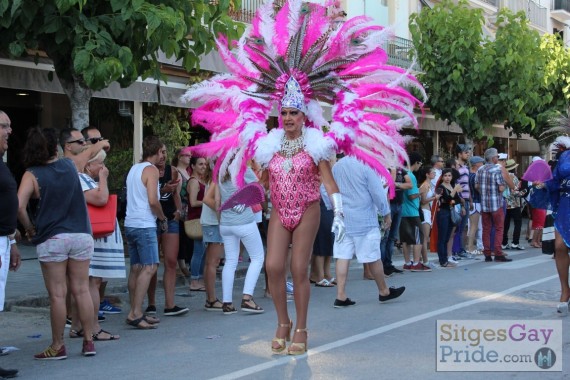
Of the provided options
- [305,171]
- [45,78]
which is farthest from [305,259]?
[45,78]

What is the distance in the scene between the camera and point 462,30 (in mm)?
22188

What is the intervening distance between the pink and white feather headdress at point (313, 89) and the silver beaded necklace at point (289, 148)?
6 cm

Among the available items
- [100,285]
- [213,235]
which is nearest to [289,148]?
[100,285]

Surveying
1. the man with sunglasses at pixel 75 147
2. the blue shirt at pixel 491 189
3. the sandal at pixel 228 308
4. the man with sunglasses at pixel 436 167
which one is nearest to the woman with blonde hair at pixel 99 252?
the man with sunglasses at pixel 75 147

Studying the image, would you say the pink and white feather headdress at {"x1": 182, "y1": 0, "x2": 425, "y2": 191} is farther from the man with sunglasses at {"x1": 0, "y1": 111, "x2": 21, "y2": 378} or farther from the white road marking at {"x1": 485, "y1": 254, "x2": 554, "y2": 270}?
the white road marking at {"x1": 485, "y1": 254, "x2": 554, "y2": 270}

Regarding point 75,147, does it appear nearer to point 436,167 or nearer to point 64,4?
point 64,4

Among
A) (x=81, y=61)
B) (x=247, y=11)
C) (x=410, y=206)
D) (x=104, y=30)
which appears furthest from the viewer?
(x=247, y=11)

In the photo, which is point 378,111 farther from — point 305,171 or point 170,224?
point 170,224

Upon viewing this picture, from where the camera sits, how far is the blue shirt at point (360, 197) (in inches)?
402

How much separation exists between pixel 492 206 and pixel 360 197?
583cm

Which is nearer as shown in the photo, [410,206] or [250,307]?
[250,307]

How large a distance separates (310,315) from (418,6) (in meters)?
22.9

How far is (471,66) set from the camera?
22.3 m

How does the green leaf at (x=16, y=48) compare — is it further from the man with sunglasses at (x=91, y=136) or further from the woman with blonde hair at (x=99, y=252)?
the woman with blonde hair at (x=99, y=252)
